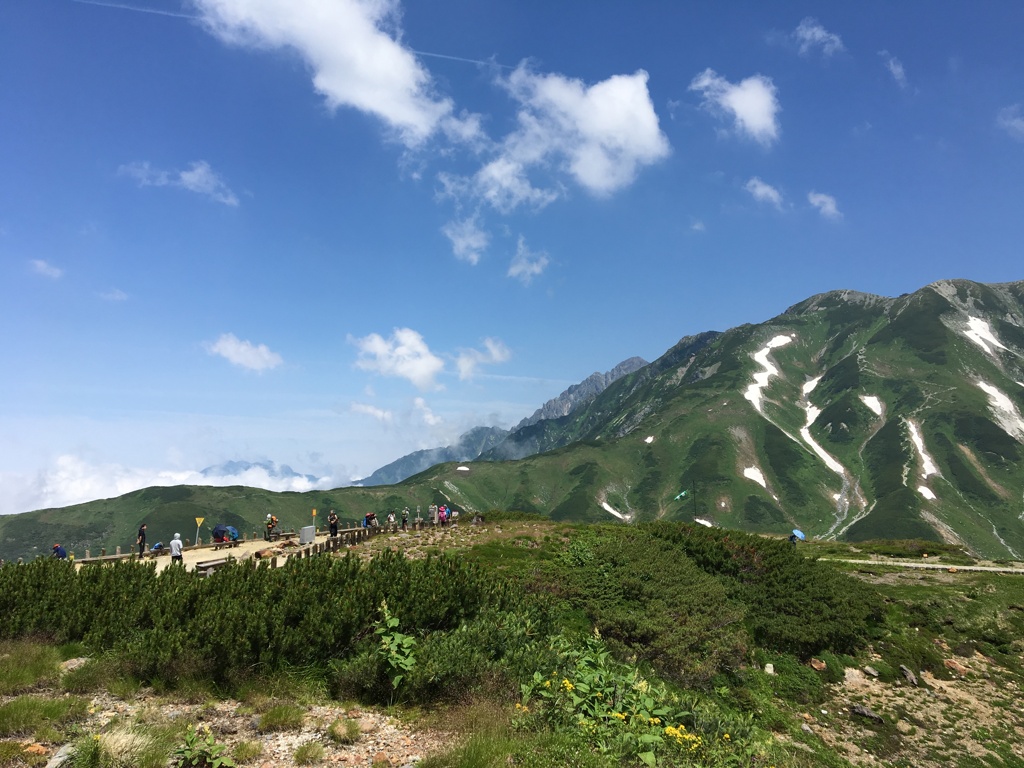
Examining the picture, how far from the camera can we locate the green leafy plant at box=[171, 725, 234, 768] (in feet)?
27.9

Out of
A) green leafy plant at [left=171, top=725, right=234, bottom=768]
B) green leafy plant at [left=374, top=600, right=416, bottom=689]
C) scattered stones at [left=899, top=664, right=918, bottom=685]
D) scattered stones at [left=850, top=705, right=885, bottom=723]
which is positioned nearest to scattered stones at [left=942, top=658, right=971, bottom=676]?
scattered stones at [left=899, top=664, right=918, bottom=685]

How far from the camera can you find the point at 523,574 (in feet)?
84.0

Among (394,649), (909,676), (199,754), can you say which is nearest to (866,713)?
(909,676)

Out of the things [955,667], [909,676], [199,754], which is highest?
[199,754]

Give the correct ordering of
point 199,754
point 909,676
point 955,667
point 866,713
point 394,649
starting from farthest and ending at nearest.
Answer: point 955,667
point 909,676
point 866,713
point 394,649
point 199,754

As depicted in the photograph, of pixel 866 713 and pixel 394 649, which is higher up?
pixel 394 649

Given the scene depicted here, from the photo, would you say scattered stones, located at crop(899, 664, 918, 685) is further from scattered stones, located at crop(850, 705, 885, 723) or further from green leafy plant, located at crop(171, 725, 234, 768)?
green leafy plant, located at crop(171, 725, 234, 768)

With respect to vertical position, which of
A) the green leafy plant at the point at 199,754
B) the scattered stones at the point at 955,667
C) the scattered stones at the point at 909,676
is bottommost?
the scattered stones at the point at 955,667

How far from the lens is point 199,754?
8695 mm

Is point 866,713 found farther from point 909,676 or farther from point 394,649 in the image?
point 394,649

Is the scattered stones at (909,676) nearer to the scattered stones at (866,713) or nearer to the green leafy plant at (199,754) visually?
the scattered stones at (866,713)

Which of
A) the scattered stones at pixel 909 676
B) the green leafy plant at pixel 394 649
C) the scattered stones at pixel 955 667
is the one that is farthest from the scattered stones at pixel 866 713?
the green leafy plant at pixel 394 649

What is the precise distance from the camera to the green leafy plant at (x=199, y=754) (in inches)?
335

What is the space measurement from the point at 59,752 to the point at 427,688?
629 centimetres
